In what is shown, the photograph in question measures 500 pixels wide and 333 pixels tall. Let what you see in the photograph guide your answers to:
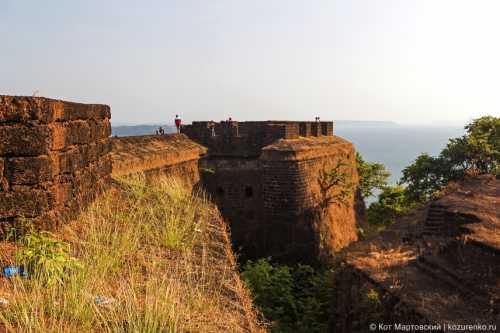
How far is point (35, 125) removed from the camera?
3324 mm

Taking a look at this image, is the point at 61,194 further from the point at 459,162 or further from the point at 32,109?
the point at 459,162

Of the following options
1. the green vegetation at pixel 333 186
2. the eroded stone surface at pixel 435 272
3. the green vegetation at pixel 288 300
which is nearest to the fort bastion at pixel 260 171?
the green vegetation at pixel 333 186

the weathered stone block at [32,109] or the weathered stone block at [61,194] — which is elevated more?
the weathered stone block at [32,109]

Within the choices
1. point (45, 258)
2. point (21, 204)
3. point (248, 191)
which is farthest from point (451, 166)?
point (45, 258)

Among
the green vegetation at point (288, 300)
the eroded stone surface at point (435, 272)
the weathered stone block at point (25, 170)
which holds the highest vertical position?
the weathered stone block at point (25, 170)

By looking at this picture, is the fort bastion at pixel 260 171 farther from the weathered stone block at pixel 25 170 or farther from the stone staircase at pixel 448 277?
the stone staircase at pixel 448 277

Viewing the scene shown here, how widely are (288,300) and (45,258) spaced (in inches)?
345

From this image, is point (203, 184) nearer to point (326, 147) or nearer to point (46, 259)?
point (326, 147)

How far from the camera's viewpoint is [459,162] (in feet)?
61.2

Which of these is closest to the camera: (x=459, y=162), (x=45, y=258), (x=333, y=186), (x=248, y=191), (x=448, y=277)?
(x=45, y=258)

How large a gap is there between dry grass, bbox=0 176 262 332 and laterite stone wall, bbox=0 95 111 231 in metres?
0.33

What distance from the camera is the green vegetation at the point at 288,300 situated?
989cm

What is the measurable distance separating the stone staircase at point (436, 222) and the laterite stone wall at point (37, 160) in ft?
27.9

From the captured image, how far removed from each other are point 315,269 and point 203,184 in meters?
5.06
